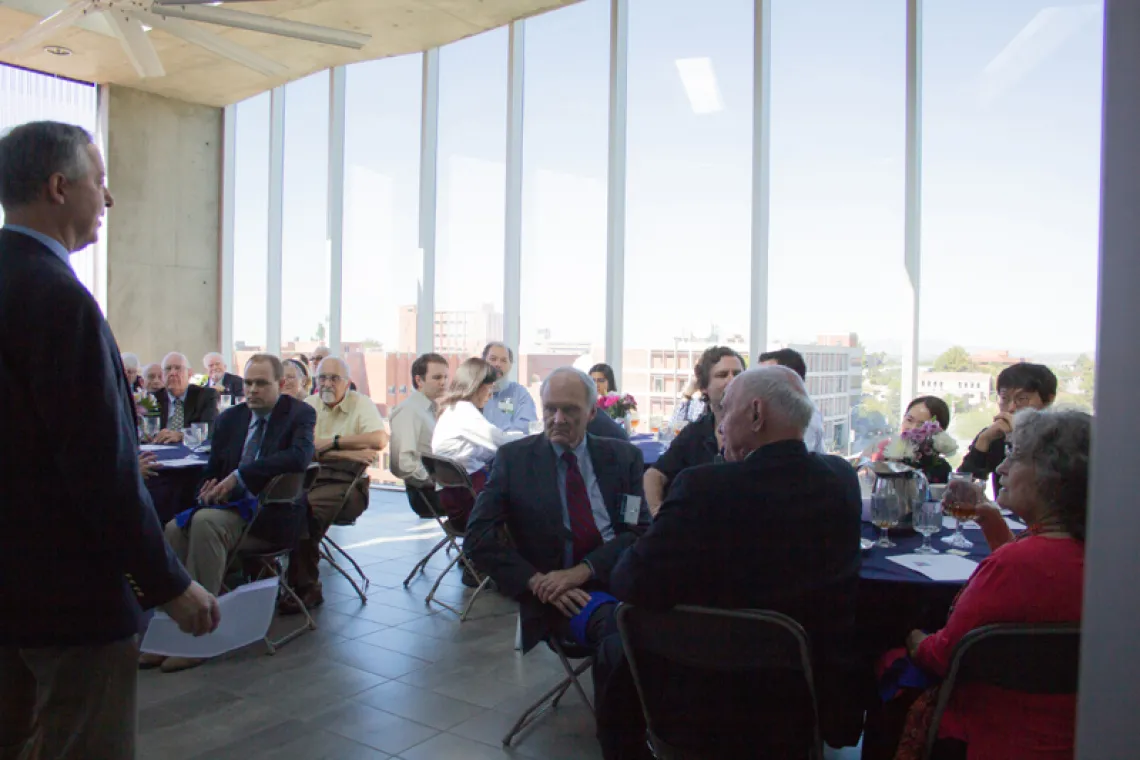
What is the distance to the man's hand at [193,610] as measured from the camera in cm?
153

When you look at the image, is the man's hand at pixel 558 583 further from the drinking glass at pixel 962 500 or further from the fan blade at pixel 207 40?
the fan blade at pixel 207 40

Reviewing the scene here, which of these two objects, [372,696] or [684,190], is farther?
[684,190]

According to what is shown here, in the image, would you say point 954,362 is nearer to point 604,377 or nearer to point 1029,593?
point 604,377

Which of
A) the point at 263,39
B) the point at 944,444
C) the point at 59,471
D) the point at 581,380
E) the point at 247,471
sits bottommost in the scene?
the point at 247,471

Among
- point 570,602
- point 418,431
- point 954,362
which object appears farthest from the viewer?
point 954,362

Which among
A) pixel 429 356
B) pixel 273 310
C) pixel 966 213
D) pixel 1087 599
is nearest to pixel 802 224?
pixel 966 213

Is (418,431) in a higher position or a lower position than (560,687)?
higher

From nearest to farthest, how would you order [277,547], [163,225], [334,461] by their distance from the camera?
1. [277,547]
2. [334,461]
3. [163,225]

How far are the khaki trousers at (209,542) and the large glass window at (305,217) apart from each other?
6046 mm

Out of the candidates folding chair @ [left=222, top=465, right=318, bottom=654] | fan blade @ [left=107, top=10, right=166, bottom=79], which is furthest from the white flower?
fan blade @ [left=107, top=10, right=166, bottom=79]

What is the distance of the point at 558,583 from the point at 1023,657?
1.48 meters

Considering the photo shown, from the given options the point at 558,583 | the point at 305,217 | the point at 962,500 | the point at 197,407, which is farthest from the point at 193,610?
the point at 305,217

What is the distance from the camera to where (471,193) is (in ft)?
28.7

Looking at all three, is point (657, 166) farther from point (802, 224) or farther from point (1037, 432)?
point (1037, 432)
